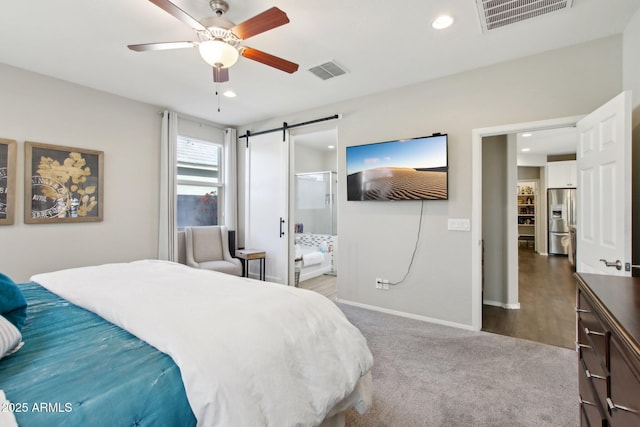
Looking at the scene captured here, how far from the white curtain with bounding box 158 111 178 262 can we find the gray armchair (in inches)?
7.9

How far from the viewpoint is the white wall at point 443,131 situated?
2613mm

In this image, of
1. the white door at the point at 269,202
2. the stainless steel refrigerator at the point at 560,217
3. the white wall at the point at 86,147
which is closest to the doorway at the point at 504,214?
the white door at the point at 269,202

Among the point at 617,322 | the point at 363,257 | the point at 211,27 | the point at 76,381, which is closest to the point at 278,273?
the point at 363,257

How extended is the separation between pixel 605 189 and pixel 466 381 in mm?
1680

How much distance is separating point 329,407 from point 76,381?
2.98 feet

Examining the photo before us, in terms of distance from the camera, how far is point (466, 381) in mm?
2162

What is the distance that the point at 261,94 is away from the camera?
368 centimetres

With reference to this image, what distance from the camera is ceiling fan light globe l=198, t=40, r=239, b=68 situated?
2008 mm

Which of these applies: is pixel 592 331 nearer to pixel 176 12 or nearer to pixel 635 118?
pixel 635 118

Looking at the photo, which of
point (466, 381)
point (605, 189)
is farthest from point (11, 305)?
point (605, 189)

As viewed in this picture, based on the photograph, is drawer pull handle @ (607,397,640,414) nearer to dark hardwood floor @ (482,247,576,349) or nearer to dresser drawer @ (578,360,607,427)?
dresser drawer @ (578,360,607,427)

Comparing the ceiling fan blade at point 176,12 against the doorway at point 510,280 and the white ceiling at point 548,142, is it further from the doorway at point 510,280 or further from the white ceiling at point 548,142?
the white ceiling at point 548,142

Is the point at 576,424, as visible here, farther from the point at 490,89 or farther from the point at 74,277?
the point at 74,277

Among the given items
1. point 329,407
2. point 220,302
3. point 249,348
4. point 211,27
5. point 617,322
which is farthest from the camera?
point 211,27
